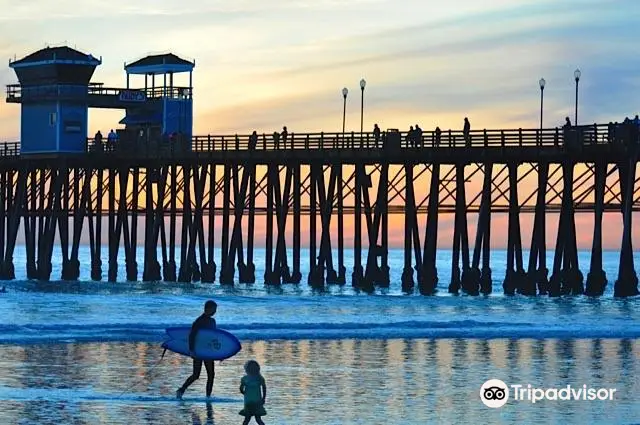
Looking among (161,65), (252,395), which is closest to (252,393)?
(252,395)

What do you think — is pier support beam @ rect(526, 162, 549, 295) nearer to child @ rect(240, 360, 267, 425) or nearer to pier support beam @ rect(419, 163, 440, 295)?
pier support beam @ rect(419, 163, 440, 295)

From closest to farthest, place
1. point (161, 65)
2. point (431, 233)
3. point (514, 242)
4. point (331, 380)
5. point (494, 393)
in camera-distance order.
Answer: point (494, 393) < point (331, 380) < point (431, 233) < point (514, 242) < point (161, 65)

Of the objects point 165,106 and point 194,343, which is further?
point 165,106

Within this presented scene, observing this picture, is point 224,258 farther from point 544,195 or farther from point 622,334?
point 622,334

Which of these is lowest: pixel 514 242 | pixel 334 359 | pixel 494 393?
pixel 334 359

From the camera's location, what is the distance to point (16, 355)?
31.8 m

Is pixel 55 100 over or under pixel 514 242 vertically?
over

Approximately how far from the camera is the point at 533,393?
1012 inches

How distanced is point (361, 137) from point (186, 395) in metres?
31.0

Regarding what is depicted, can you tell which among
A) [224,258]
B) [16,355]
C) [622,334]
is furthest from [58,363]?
[224,258]

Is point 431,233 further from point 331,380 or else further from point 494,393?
point 494,393

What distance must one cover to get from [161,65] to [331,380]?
42508mm

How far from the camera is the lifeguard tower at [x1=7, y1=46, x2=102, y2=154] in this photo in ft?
211

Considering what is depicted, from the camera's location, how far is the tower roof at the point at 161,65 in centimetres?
6825
